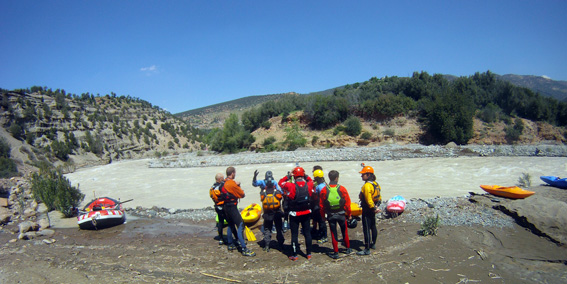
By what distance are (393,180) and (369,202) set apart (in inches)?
420

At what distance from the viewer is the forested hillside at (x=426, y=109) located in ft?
89.5

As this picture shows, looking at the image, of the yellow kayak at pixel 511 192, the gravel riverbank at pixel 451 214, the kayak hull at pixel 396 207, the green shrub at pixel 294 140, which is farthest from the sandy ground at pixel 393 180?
the green shrub at pixel 294 140

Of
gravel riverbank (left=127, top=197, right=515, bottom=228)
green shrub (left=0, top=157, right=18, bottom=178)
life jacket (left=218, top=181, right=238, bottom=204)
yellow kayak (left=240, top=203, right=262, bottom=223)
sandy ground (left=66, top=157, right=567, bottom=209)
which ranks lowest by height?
sandy ground (left=66, top=157, right=567, bottom=209)

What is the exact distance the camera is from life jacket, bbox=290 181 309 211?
524 cm

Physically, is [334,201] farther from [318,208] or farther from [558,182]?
[558,182]

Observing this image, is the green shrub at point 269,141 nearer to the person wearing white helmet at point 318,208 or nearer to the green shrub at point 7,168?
the green shrub at point 7,168

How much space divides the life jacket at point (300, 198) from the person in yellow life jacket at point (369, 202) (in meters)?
0.95

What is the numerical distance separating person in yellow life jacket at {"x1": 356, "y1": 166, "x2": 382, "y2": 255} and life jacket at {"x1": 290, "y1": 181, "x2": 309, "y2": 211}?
95cm

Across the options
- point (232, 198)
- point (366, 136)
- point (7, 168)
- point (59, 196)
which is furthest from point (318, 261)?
point (7, 168)

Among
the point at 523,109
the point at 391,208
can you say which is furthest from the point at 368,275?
the point at 523,109

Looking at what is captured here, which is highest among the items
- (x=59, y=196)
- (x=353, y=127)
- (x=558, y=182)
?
(x=353, y=127)

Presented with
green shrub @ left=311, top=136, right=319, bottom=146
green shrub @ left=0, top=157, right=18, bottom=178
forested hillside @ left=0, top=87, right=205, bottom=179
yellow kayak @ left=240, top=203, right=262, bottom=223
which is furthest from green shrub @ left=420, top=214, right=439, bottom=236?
forested hillside @ left=0, top=87, right=205, bottom=179

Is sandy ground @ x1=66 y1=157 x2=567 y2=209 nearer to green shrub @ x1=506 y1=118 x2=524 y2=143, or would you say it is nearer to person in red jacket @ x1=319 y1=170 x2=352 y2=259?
person in red jacket @ x1=319 y1=170 x2=352 y2=259

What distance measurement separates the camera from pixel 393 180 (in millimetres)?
15234
